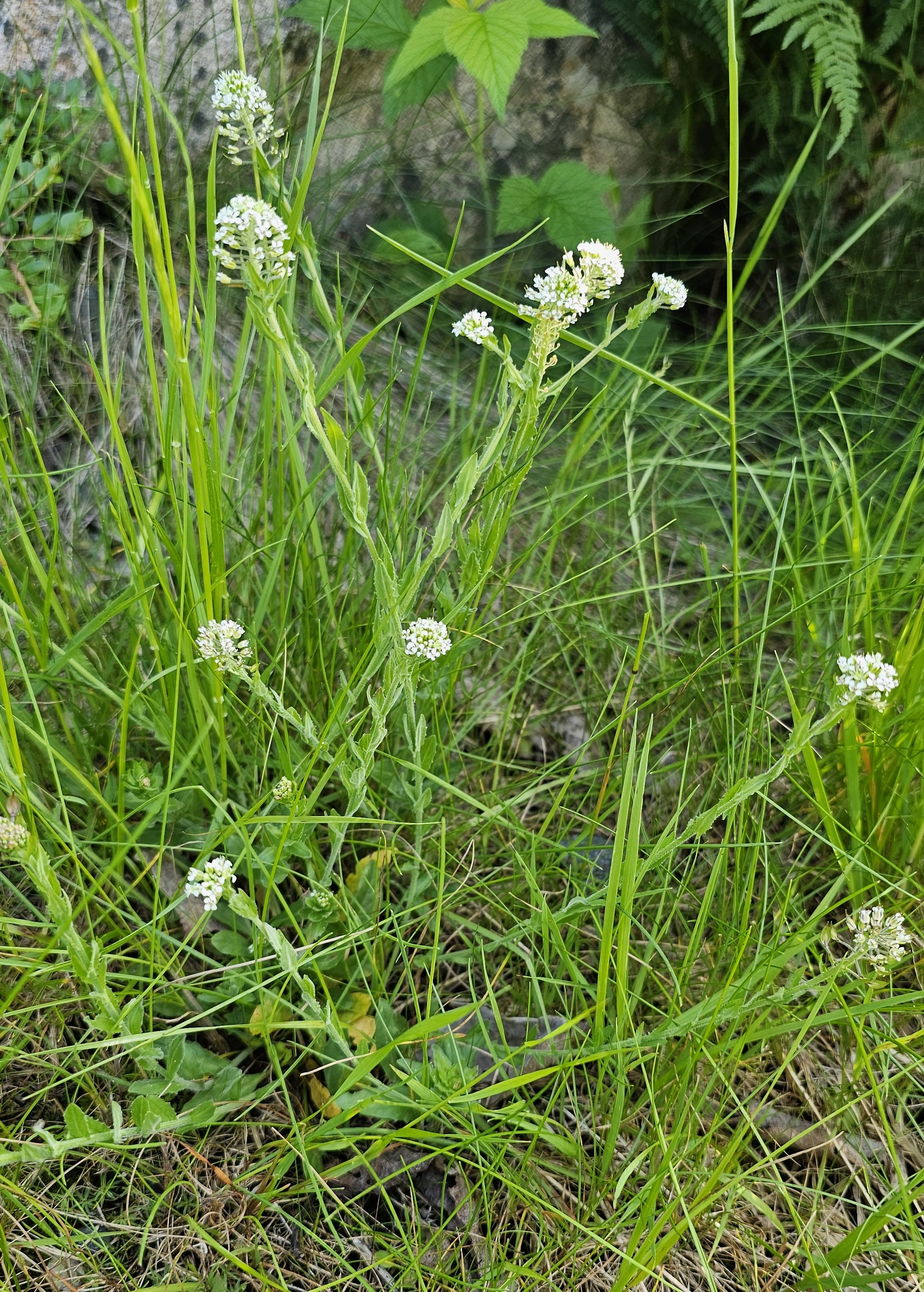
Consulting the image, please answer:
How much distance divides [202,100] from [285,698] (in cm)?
162

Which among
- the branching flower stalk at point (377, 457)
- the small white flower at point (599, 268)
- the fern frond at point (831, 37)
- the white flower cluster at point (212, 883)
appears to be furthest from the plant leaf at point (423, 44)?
the white flower cluster at point (212, 883)

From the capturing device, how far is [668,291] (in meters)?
1.16

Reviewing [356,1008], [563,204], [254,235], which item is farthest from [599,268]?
[563,204]

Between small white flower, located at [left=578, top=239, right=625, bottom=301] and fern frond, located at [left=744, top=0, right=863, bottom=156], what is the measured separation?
5.29 ft

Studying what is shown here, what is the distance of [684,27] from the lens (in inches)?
104

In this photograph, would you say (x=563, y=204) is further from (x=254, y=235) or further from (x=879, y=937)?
(x=879, y=937)

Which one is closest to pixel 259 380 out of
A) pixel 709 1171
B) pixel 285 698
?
pixel 285 698

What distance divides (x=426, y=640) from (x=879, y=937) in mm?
665

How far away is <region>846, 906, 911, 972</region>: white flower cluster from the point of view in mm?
1144

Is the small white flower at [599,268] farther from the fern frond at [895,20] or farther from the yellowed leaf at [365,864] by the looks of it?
the fern frond at [895,20]

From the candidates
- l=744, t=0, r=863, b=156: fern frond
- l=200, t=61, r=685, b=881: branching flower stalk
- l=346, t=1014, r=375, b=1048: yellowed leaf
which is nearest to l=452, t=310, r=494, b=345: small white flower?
l=200, t=61, r=685, b=881: branching flower stalk

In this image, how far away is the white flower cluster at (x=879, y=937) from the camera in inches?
45.0

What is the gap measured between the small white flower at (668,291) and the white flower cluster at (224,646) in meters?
0.65

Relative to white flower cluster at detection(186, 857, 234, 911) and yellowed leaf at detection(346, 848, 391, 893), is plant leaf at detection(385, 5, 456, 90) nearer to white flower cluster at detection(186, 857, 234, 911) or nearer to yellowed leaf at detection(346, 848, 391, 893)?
yellowed leaf at detection(346, 848, 391, 893)
